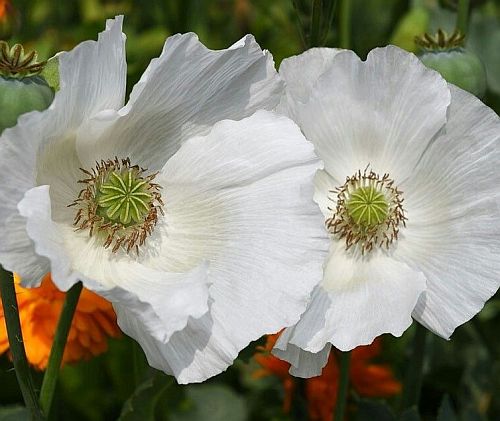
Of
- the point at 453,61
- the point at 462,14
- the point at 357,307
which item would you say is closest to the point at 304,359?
the point at 357,307

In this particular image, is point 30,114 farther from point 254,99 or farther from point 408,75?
point 408,75

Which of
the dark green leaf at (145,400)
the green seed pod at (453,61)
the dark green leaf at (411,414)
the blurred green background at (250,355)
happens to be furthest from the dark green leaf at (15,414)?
the green seed pod at (453,61)

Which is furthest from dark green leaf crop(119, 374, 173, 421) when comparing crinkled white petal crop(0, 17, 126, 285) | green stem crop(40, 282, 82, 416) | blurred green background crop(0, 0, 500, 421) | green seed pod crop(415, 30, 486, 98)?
green seed pod crop(415, 30, 486, 98)

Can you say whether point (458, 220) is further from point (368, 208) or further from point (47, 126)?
point (47, 126)

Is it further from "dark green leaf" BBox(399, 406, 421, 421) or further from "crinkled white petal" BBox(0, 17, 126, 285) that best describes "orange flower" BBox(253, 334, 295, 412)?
"crinkled white petal" BBox(0, 17, 126, 285)

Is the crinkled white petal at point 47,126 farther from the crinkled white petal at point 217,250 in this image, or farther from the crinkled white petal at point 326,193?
the crinkled white petal at point 326,193

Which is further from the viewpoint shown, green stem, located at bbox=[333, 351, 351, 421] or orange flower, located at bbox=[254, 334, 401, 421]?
orange flower, located at bbox=[254, 334, 401, 421]
